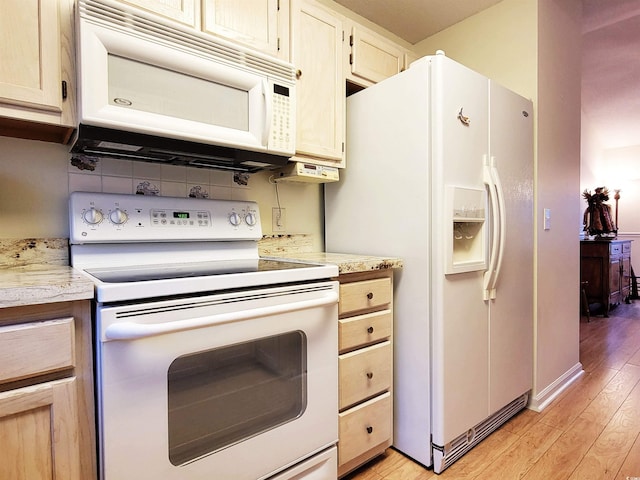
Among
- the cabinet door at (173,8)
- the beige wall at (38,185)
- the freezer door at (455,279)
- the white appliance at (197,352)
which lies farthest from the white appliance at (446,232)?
the beige wall at (38,185)

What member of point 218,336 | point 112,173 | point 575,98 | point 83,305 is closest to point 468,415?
point 218,336

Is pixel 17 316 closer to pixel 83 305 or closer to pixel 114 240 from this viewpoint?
pixel 83 305

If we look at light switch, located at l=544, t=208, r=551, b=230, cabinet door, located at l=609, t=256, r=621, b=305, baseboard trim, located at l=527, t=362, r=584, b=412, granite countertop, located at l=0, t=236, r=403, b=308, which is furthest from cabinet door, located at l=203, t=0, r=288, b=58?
cabinet door, located at l=609, t=256, r=621, b=305

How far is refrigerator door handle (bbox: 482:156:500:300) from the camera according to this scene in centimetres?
165

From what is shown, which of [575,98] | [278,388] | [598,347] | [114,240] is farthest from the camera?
[598,347]

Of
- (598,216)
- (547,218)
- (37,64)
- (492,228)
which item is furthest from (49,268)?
(598,216)

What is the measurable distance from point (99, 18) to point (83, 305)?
83 cm

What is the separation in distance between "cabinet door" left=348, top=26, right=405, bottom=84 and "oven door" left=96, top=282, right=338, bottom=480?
118 centimetres

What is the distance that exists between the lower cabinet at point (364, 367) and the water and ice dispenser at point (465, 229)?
29 centimetres

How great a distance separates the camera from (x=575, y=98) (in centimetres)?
237

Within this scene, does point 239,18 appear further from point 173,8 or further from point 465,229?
point 465,229

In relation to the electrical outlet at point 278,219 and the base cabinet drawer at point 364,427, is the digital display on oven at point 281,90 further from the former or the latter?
the base cabinet drawer at point 364,427

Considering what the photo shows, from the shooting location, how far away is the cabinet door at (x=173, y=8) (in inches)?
47.2

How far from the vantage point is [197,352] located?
98 centimetres
